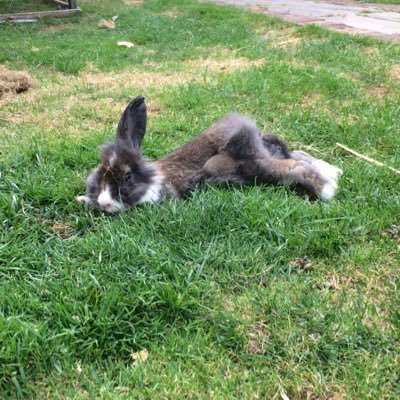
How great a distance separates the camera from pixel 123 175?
11.6 ft

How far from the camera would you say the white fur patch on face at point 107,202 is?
3.43m

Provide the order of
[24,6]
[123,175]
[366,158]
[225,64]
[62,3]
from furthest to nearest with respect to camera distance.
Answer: [24,6], [62,3], [225,64], [366,158], [123,175]

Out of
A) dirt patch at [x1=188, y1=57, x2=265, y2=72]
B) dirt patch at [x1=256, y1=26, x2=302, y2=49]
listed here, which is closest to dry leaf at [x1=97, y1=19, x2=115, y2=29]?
dirt patch at [x1=256, y1=26, x2=302, y2=49]

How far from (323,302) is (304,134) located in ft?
7.77

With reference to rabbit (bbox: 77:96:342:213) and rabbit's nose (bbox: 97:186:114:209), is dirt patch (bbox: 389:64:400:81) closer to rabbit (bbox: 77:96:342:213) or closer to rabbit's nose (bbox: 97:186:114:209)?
rabbit (bbox: 77:96:342:213)

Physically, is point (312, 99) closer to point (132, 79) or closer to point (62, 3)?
point (132, 79)

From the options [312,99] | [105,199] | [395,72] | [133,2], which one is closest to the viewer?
[105,199]

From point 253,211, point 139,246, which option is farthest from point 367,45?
point 139,246

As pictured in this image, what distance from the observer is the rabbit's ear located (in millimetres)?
3744

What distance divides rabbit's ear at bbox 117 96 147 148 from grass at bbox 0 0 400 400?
19.2 inches

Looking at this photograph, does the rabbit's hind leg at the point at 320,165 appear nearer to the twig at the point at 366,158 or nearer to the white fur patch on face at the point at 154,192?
the twig at the point at 366,158

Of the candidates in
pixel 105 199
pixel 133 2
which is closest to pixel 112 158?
pixel 105 199

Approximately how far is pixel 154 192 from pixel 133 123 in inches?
21.3

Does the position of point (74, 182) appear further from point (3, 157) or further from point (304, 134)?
point (304, 134)
